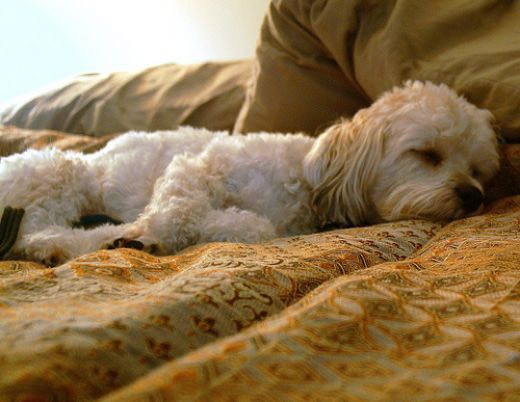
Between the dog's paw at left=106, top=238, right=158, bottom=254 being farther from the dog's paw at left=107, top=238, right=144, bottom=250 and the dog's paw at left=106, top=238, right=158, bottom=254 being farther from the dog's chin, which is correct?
the dog's chin

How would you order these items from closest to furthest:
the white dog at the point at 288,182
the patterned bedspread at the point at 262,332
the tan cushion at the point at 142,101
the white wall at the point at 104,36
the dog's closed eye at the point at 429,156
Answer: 1. the patterned bedspread at the point at 262,332
2. the white dog at the point at 288,182
3. the dog's closed eye at the point at 429,156
4. the tan cushion at the point at 142,101
5. the white wall at the point at 104,36

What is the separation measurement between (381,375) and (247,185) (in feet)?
4.13

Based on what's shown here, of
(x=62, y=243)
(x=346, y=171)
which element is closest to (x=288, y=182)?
(x=346, y=171)

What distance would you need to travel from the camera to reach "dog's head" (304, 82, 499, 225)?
174 cm

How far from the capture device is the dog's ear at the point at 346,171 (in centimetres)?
183

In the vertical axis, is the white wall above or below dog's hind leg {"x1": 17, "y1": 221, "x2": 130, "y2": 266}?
above

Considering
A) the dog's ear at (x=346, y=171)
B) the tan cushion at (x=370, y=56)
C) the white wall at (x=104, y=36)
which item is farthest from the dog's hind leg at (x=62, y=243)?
the white wall at (x=104, y=36)

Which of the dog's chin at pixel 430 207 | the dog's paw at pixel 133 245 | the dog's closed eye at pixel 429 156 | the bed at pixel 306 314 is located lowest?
the dog's chin at pixel 430 207

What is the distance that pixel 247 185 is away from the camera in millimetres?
1838

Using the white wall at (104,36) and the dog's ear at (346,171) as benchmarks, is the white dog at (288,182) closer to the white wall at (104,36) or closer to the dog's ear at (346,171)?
the dog's ear at (346,171)

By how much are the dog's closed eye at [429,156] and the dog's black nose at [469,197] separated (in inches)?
5.0

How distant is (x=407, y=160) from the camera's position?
1810 mm

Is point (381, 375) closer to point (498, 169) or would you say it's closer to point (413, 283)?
point (413, 283)

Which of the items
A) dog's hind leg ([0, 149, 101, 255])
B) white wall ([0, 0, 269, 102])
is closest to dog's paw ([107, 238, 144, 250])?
dog's hind leg ([0, 149, 101, 255])
